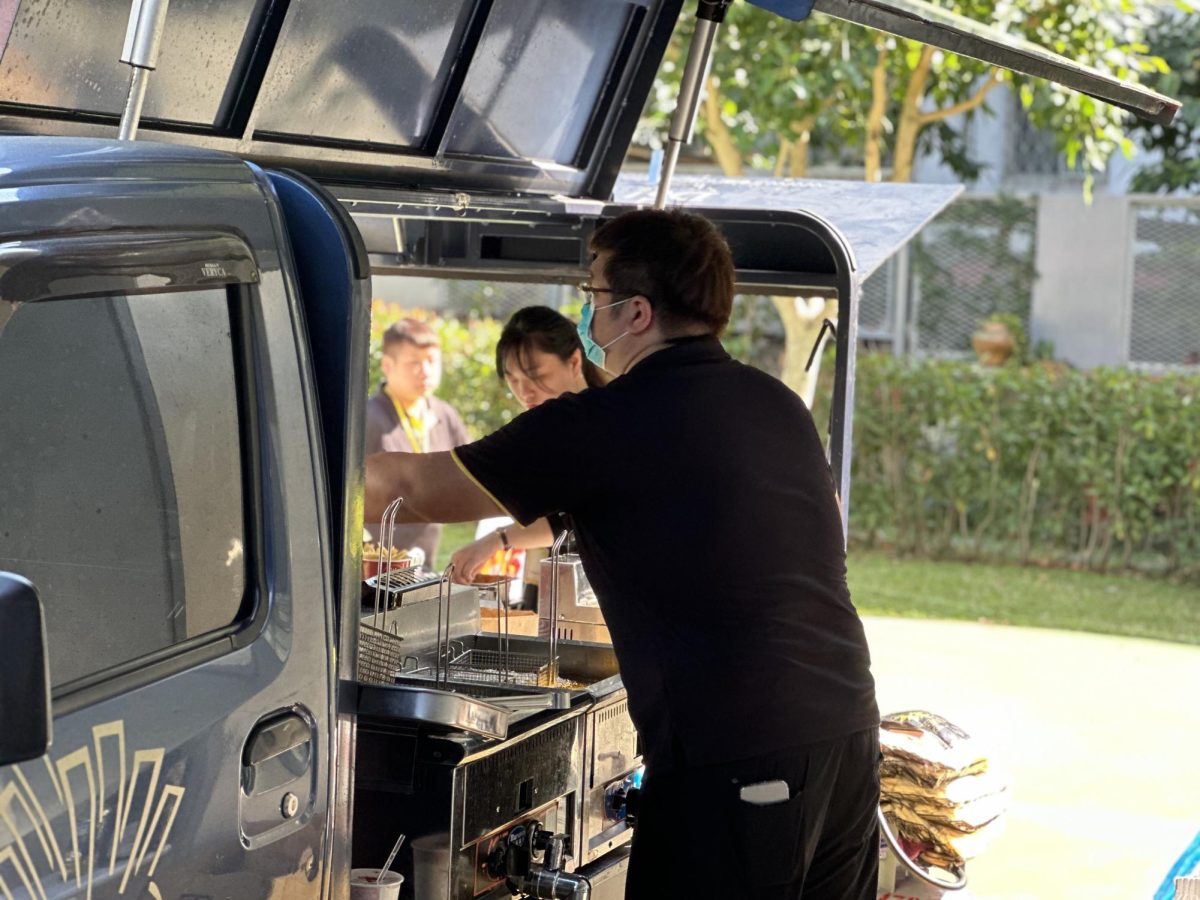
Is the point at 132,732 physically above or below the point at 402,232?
below

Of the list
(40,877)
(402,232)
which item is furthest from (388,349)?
(40,877)

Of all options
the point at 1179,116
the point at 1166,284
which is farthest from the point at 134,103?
the point at 1166,284

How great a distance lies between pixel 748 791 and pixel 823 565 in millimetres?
407

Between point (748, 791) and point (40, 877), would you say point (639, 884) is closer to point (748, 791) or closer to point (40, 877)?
point (748, 791)

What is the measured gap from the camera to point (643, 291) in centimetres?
292

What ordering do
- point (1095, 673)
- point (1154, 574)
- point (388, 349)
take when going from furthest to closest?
point (1154, 574)
point (1095, 673)
point (388, 349)

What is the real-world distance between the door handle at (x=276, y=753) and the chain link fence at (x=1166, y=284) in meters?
14.6

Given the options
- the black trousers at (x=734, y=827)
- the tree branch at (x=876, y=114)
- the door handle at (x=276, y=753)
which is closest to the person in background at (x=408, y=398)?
the tree branch at (x=876, y=114)

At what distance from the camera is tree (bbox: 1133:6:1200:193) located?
50.5ft

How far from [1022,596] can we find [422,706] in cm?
1023

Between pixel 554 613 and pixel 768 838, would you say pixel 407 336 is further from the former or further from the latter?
pixel 768 838

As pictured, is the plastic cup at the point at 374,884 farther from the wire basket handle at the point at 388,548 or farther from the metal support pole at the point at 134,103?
the metal support pole at the point at 134,103

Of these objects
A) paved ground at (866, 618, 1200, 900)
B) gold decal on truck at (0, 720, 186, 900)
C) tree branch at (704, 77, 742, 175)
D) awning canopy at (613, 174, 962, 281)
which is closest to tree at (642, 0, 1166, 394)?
tree branch at (704, 77, 742, 175)

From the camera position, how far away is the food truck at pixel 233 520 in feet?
6.05
